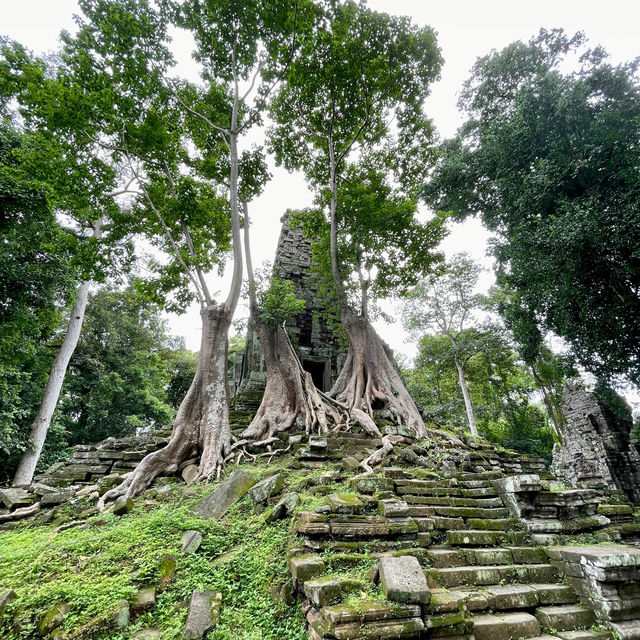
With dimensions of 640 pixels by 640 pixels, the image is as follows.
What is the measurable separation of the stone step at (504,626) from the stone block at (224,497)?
2.55m

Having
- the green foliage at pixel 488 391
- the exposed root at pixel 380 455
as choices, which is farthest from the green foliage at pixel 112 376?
the green foliage at pixel 488 391

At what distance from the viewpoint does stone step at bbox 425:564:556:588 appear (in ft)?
8.17

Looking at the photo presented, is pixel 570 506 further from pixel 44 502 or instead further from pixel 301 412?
pixel 44 502

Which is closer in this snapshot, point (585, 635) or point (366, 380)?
point (585, 635)

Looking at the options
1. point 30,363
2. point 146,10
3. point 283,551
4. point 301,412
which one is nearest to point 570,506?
point 283,551

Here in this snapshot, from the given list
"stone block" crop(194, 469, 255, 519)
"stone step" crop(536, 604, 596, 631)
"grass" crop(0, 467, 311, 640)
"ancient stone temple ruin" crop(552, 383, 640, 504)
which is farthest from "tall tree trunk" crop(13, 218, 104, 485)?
"ancient stone temple ruin" crop(552, 383, 640, 504)

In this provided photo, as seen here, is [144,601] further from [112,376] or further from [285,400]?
[112,376]

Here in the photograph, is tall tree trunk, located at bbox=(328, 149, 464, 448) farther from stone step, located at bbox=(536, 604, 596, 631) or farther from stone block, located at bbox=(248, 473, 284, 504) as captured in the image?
stone step, located at bbox=(536, 604, 596, 631)

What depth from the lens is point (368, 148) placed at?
405 inches

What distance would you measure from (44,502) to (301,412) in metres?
4.01

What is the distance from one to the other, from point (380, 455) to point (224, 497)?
7.00ft

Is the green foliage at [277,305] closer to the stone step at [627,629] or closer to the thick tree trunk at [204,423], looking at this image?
the thick tree trunk at [204,423]

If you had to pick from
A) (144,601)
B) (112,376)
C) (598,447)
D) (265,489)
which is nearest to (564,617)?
(265,489)

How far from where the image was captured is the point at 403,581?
2.07m
